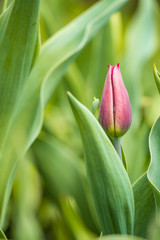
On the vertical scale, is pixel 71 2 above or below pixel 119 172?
above

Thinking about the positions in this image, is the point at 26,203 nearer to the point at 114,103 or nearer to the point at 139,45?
the point at 114,103

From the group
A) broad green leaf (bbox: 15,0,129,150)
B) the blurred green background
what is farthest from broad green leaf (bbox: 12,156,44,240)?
broad green leaf (bbox: 15,0,129,150)

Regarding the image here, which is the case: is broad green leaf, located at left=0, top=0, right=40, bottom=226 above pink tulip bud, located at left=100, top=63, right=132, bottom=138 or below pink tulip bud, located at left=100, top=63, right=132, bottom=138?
above

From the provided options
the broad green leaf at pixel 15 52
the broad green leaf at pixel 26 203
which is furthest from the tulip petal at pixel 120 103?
the broad green leaf at pixel 26 203

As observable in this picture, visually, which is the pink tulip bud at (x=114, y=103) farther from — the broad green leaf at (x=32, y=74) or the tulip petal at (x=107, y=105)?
the broad green leaf at (x=32, y=74)

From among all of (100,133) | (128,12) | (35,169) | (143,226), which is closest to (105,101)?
(100,133)

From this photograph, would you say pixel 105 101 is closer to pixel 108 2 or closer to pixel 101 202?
pixel 101 202

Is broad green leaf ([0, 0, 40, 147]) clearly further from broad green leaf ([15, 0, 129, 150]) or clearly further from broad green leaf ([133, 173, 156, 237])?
broad green leaf ([133, 173, 156, 237])
